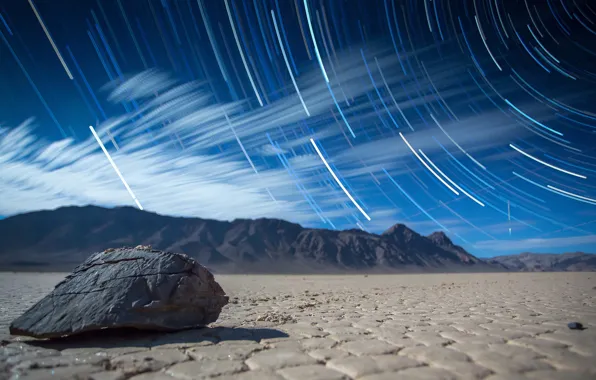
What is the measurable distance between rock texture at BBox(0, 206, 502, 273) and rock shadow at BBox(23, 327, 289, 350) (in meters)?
77.7

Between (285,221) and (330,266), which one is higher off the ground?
(285,221)

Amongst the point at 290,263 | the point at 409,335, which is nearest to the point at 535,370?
the point at 409,335

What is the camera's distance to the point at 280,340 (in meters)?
3.68

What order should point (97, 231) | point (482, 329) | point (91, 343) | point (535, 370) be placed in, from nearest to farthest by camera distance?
point (535, 370) → point (91, 343) → point (482, 329) → point (97, 231)

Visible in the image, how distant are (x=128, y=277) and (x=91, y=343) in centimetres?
81

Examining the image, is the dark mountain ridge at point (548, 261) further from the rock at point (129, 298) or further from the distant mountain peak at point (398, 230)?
the rock at point (129, 298)

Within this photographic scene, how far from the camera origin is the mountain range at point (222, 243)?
281ft

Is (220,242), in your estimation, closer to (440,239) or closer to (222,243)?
(222,243)

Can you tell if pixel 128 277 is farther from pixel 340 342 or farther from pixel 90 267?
pixel 340 342

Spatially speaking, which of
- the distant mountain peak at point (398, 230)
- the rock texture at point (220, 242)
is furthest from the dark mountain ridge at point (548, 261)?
the rock texture at point (220, 242)

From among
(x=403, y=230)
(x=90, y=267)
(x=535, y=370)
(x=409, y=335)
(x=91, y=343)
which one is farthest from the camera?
(x=403, y=230)

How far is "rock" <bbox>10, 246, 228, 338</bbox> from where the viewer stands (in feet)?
12.0

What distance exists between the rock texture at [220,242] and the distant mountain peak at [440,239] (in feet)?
47.6

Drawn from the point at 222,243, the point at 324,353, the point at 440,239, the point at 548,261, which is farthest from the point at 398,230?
the point at 324,353
